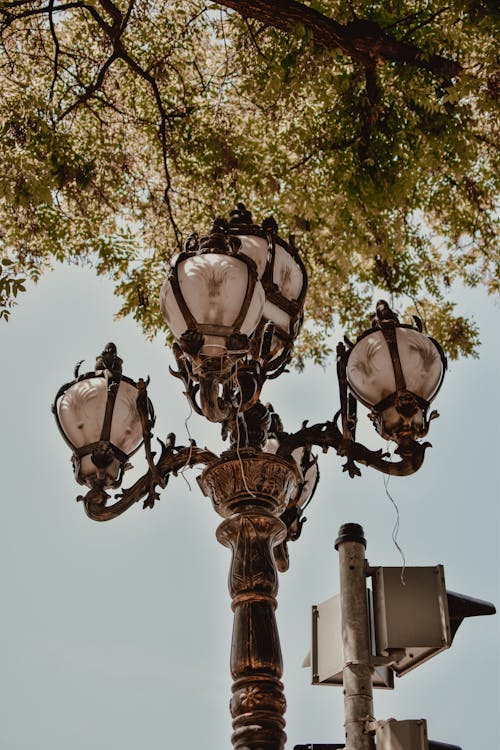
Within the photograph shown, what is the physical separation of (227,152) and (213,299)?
5538 mm

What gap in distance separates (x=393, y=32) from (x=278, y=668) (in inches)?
218

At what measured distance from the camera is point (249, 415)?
3820mm

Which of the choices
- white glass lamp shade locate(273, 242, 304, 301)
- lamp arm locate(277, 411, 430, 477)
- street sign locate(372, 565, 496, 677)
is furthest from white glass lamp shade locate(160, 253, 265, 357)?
street sign locate(372, 565, 496, 677)

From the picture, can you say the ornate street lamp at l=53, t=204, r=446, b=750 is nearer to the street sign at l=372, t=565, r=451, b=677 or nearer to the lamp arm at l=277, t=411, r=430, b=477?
the lamp arm at l=277, t=411, r=430, b=477

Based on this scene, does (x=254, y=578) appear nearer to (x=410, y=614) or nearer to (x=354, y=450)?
(x=410, y=614)

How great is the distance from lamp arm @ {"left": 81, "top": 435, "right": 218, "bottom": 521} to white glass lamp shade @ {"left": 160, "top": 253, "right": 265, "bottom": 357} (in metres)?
0.65

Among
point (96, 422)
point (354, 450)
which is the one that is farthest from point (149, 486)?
point (354, 450)

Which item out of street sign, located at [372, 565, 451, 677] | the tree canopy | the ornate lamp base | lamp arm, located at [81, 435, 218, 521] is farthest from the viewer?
the tree canopy

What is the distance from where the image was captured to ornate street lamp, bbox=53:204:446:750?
3.22 m

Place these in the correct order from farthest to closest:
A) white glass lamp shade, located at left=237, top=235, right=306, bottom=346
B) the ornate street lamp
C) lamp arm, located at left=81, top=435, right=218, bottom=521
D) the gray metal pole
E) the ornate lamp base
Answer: white glass lamp shade, located at left=237, top=235, right=306, bottom=346, lamp arm, located at left=81, top=435, right=218, bottom=521, the ornate street lamp, the gray metal pole, the ornate lamp base

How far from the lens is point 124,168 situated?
863 cm

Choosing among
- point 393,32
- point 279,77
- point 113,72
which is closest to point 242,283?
point 279,77

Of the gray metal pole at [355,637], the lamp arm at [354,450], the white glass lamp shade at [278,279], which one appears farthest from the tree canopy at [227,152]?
the gray metal pole at [355,637]

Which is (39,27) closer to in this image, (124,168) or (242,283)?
(124,168)
